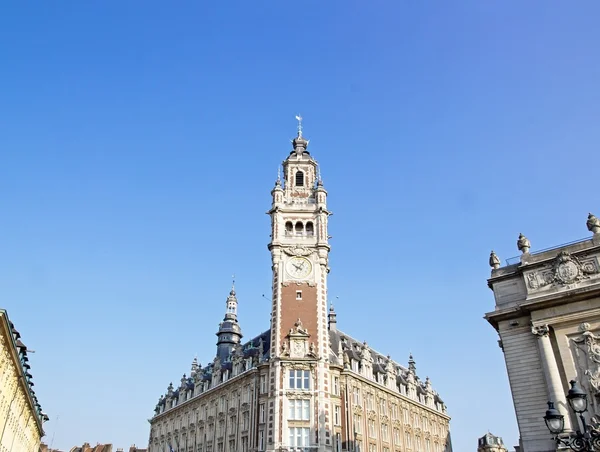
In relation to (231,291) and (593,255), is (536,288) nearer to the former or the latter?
(593,255)

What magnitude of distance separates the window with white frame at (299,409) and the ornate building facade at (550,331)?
25.3m

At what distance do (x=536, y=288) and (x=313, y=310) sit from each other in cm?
2950

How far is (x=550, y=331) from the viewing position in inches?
1478

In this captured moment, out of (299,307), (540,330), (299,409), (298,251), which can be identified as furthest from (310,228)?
(540,330)

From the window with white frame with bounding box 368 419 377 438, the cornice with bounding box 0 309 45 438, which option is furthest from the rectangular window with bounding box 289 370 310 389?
the cornice with bounding box 0 309 45 438

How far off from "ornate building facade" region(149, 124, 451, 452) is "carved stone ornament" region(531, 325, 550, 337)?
90.5 feet

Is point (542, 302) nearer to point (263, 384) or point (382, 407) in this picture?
point (263, 384)

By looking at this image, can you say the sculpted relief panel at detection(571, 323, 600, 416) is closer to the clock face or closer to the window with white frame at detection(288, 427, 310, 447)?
the window with white frame at detection(288, 427, 310, 447)

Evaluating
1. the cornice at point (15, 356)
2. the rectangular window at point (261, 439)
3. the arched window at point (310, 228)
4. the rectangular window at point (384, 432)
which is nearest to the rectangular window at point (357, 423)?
the rectangular window at point (384, 432)

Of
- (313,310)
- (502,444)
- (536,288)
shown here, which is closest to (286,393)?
(313,310)

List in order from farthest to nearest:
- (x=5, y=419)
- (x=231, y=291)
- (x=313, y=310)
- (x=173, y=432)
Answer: (x=231, y=291) → (x=173, y=432) → (x=313, y=310) → (x=5, y=419)

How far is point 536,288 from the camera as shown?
39.1m

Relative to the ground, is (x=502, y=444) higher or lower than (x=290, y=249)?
lower

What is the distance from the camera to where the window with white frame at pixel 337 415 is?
60275 mm
